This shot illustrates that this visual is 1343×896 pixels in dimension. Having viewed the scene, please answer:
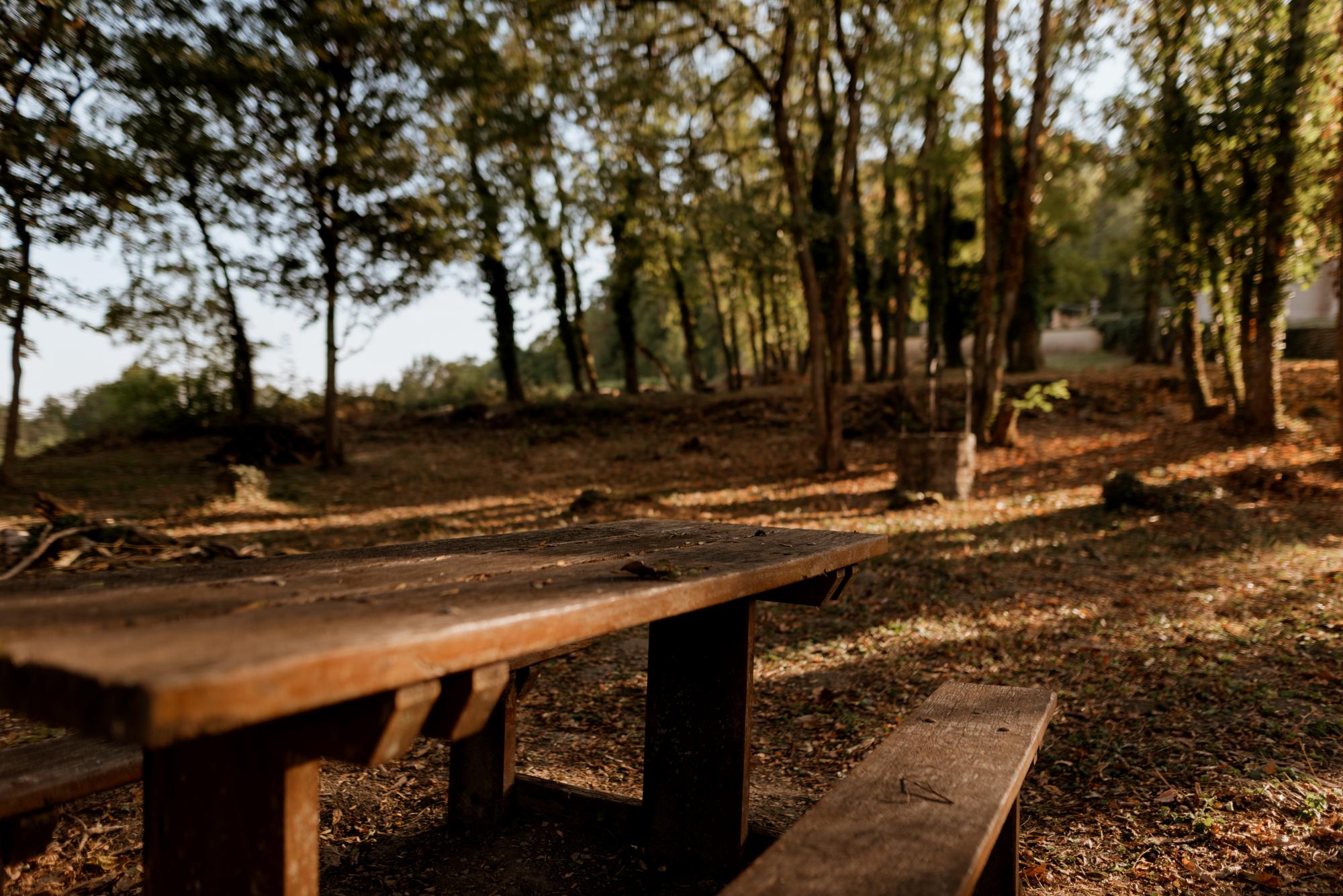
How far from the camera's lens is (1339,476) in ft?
33.4

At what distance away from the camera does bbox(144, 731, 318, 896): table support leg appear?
1587 millimetres

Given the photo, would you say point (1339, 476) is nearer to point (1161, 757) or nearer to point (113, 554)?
point (1161, 757)

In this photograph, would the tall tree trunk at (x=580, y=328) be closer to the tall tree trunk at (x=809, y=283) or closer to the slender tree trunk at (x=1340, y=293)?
the tall tree trunk at (x=809, y=283)

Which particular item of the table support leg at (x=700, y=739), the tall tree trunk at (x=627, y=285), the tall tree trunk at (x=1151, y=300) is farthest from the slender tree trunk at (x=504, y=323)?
the table support leg at (x=700, y=739)

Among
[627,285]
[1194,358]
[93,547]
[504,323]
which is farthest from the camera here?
[504,323]

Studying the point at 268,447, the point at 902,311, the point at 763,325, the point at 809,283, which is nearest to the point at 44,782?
the point at 809,283

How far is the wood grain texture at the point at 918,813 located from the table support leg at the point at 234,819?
87 centimetres

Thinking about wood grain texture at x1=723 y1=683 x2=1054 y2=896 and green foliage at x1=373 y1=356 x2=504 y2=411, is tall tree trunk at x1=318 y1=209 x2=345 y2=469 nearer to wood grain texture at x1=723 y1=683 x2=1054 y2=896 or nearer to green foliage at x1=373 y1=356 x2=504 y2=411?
green foliage at x1=373 y1=356 x2=504 y2=411

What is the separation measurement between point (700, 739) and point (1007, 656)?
327 centimetres

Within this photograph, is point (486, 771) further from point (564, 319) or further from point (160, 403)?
point (564, 319)

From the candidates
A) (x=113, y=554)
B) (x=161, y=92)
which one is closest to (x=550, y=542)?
(x=113, y=554)

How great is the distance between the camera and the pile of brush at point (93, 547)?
695cm

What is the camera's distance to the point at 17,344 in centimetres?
1220

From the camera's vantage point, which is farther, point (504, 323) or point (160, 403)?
point (504, 323)
